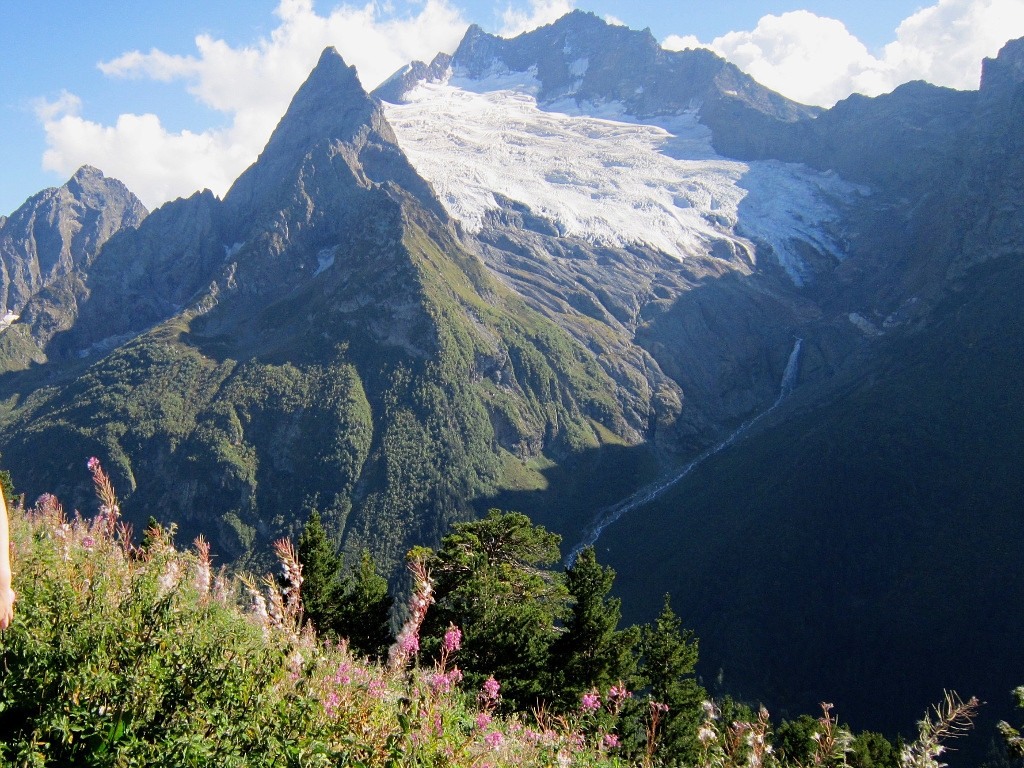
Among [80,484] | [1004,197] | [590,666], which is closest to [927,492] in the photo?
[590,666]

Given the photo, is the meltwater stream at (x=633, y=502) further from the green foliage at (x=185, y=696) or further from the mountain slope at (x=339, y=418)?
the green foliage at (x=185, y=696)

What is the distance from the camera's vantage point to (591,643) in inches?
953

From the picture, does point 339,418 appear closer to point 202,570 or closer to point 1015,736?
point 202,570

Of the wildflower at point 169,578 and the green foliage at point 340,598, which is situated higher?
the wildflower at point 169,578

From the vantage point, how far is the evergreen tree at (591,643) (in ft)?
76.4

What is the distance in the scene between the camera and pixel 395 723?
5.59m

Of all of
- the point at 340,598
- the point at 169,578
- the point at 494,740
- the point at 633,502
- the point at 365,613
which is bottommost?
the point at 633,502

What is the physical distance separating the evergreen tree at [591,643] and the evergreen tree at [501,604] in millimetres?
750

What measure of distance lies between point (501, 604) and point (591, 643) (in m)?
4.03

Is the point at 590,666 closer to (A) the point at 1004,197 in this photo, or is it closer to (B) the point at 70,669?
(B) the point at 70,669

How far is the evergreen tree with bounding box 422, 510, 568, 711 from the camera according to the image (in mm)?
20875

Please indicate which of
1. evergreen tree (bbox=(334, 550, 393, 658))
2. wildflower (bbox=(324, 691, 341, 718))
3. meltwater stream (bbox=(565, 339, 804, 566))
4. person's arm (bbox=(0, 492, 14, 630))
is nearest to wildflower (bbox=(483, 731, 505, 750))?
wildflower (bbox=(324, 691, 341, 718))

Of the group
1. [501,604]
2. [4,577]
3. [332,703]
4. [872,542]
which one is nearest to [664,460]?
[872,542]

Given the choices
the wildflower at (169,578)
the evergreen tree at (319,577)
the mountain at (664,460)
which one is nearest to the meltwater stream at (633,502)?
the mountain at (664,460)
